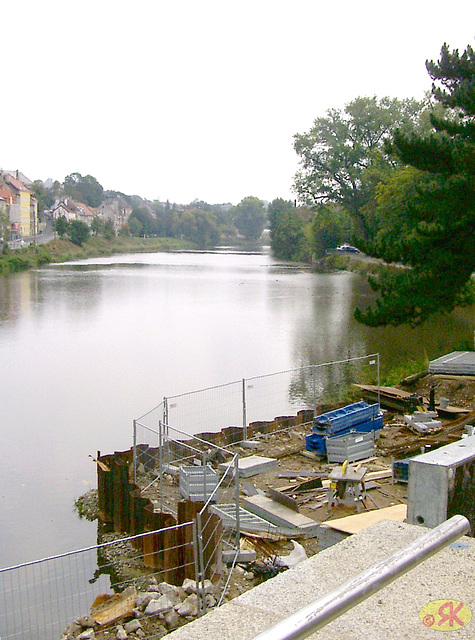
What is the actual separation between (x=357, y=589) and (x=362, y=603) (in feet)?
2.09

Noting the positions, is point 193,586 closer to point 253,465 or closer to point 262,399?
point 253,465

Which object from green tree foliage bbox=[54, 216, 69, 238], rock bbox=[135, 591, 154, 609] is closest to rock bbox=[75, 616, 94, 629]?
rock bbox=[135, 591, 154, 609]

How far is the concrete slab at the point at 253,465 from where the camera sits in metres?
12.7

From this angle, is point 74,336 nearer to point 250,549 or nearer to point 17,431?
point 17,431

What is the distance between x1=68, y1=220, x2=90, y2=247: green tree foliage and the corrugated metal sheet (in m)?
90.6

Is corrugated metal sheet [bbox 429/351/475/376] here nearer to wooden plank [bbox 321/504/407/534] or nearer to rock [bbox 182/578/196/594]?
wooden plank [bbox 321/504/407/534]

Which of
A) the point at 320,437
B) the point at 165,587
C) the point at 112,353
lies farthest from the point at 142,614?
the point at 112,353

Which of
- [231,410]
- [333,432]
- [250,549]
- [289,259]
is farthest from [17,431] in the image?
[289,259]

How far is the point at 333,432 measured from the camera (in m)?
14.0

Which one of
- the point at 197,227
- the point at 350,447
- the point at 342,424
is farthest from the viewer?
the point at 197,227

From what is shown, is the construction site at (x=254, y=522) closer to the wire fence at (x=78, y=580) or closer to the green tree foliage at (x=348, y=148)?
the wire fence at (x=78, y=580)

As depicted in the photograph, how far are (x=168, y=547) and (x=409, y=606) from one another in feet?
23.8

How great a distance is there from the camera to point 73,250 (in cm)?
10144

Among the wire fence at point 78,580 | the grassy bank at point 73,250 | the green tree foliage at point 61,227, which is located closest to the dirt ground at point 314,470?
the wire fence at point 78,580
